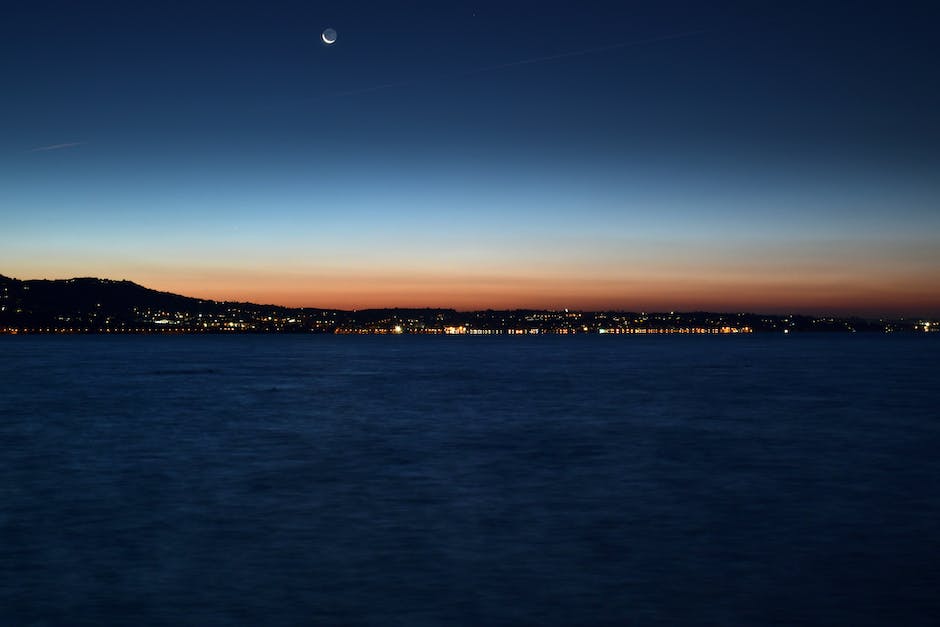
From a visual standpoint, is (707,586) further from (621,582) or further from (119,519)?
(119,519)

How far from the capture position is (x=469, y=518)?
15.0 metres

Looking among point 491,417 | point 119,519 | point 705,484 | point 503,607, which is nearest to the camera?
point 503,607

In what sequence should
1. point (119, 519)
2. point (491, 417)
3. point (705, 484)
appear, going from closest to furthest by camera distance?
point (119, 519)
point (705, 484)
point (491, 417)

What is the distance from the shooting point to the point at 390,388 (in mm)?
50781

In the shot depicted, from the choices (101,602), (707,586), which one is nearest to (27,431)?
(101,602)

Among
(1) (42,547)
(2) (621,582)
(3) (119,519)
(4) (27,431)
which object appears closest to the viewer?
(2) (621,582)

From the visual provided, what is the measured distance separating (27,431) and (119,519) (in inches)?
659

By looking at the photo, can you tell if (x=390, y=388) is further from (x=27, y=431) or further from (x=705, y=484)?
(x=705, y=484)

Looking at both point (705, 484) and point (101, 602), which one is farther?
point (705, 484)

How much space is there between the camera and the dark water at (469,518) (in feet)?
33.8

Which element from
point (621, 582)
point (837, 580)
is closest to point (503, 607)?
point (621, 582)

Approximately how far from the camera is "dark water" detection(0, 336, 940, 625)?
1029 centimetres

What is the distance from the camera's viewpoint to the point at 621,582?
11.1 metres

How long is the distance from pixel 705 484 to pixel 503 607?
9.67 meters
